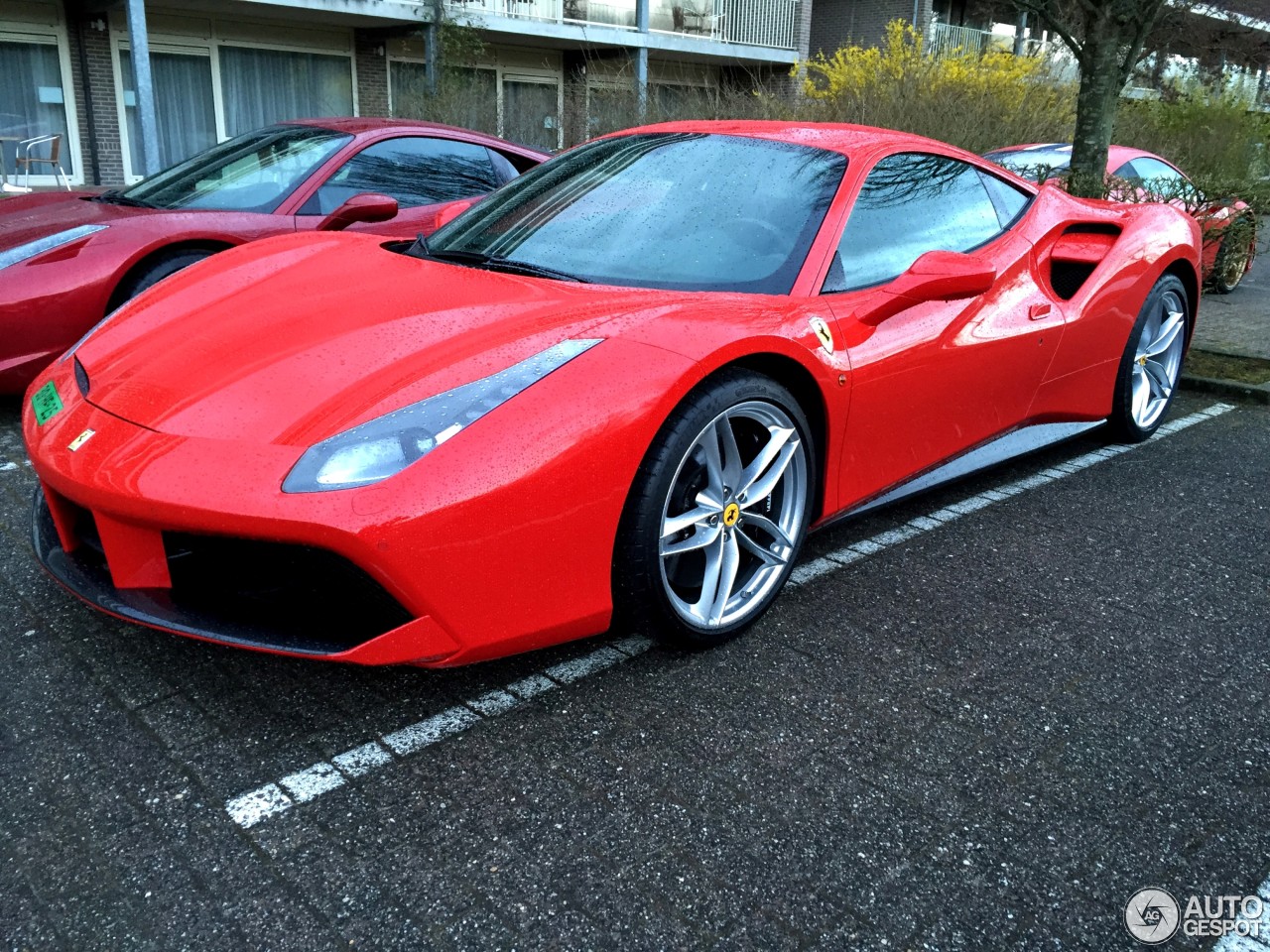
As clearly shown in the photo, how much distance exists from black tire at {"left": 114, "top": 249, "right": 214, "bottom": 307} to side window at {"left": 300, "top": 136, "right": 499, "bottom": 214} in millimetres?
592

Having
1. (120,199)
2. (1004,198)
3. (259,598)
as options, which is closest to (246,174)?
(120,199)

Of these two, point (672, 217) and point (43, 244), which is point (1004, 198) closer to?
point (672, 217)

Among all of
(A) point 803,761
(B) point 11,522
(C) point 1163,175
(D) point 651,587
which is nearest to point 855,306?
(D) point 651,587

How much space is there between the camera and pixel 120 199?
517 centimetres

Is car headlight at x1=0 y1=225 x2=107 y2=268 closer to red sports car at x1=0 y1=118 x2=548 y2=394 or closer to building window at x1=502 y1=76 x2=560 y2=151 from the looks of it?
red sports car at x1=0 y1=118 x2=548 y2=394

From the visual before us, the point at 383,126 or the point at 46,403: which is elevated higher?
the point at 383,126

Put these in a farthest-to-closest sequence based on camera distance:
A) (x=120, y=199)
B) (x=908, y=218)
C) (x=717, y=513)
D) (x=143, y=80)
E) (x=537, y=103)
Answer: (x=537, y=103) → (x=143, y=80) → (x=120, y=199) → (x=908, y=218) → (x=717, y=513)

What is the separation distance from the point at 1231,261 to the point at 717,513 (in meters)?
7.86

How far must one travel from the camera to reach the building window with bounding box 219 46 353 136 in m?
15.4

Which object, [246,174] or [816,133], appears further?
[246,174]

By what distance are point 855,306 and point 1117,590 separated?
1.17 meters

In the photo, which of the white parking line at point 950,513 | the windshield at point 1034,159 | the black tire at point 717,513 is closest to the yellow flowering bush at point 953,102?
the windshield at point 1034,159

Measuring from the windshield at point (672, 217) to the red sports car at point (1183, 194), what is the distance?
4492mm

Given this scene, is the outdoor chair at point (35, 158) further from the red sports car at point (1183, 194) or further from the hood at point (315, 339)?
the hood at point (315, 339)
